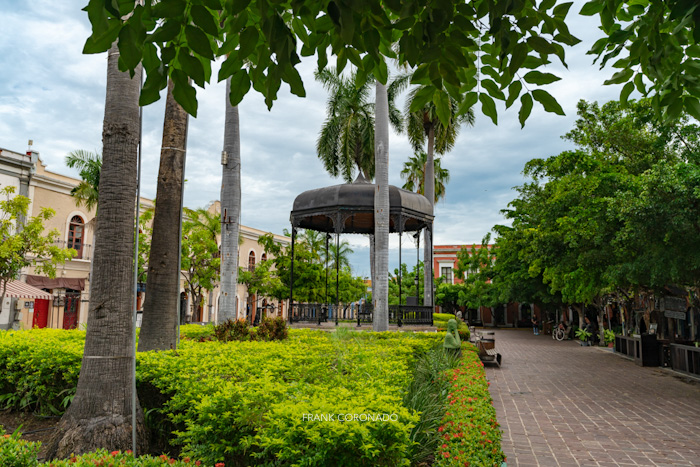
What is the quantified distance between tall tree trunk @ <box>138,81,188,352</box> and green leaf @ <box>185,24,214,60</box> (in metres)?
5.49

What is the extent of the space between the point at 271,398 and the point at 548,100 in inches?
118

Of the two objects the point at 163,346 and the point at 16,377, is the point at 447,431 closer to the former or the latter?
the point at 163,346

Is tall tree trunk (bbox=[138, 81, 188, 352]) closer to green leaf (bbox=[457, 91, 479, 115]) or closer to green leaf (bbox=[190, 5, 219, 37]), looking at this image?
green leaf (bbox=[457, 91, 479, 115])

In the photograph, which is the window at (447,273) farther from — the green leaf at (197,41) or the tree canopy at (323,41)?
the green leaf at (197,41)

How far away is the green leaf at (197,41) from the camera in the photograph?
5.81ft

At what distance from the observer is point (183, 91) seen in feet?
6.48

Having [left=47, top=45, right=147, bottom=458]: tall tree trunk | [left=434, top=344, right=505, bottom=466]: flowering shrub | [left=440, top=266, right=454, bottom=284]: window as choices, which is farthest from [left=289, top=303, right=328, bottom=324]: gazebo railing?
[left=440, top=266, right=454, bottom=284]: window

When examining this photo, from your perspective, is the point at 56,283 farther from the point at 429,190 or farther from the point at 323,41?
the point at 323,41

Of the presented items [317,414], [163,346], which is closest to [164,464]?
[317,414]

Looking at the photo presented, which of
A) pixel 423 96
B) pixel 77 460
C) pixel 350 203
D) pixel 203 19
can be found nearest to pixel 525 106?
A: pixel 423 96

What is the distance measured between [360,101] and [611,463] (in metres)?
18.8

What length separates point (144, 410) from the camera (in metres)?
5.37

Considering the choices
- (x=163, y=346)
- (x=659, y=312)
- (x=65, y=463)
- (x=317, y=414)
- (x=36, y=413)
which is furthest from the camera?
(x=659, y=312)

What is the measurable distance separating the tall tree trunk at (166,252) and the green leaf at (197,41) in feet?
18.0
